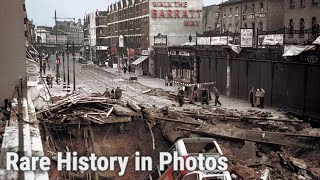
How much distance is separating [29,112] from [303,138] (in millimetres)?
12437

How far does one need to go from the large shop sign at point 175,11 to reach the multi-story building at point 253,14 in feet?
15.3

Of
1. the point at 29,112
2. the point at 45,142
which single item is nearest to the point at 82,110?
the point at 45,142

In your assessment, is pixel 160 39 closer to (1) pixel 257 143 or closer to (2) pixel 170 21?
(2) pixel 170 21

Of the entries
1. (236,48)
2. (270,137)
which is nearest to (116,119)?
(270,137)

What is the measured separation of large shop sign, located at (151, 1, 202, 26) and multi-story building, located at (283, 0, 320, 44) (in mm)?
21728

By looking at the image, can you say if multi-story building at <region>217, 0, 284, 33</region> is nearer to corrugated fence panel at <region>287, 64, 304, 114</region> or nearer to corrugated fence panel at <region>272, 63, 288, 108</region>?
corrugated fence panel at <region>272, 63, 288, 108</region>

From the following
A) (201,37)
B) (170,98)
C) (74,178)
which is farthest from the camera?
(201,37)

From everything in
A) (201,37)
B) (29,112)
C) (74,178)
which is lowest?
(74,178)

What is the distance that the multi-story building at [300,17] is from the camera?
41.5 m

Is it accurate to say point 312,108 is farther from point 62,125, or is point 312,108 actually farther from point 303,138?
point 62,125

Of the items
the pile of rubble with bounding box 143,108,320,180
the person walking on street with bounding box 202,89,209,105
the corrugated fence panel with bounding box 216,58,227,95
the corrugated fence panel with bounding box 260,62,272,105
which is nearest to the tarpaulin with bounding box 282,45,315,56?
the corrugated fence panel with bounding box 260,62,272,105

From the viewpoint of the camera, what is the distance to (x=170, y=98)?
37469 mm

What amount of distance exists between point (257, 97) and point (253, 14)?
89.7 feet

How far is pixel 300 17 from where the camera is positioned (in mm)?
44062
